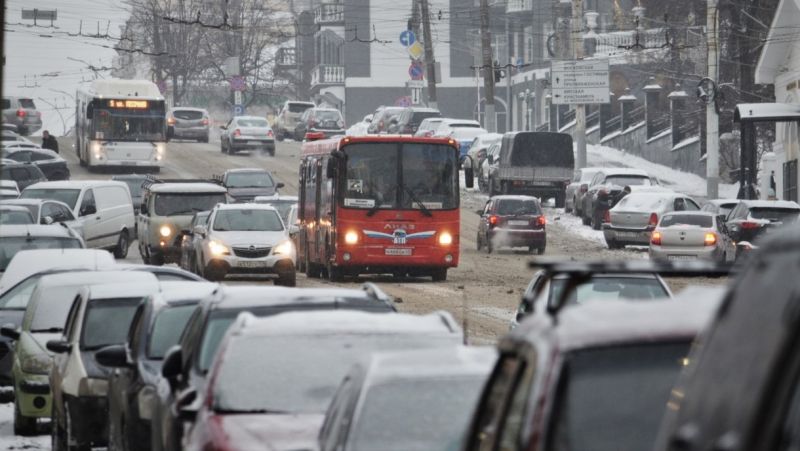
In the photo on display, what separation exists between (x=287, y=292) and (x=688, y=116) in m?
56.1

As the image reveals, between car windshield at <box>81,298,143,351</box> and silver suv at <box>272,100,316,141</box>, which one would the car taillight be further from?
silver suv at <box>272,100,316,141</box>

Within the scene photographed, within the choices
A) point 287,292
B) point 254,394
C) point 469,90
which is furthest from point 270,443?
point 469,90

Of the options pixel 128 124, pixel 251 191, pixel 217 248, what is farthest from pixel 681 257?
pixel 128 124

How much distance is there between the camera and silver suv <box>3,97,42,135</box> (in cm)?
8319

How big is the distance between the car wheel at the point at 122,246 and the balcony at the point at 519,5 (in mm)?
57732

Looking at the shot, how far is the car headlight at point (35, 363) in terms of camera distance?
15.4 metres

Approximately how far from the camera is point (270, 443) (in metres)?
7.79

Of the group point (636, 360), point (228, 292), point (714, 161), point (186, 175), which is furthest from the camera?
point (186, 175)

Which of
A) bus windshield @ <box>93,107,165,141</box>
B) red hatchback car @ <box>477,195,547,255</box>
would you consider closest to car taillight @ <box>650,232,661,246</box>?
red hatchback car @ <box>477,195,547,255</box>

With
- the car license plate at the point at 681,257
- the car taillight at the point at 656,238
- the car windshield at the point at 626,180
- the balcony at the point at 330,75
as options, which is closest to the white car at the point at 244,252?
the car license plate at the point at 681,257

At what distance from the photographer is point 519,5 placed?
9719cm

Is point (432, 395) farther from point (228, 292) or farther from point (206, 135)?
point (206, 135)

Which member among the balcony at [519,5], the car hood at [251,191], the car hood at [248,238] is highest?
the balcony at [519,5]

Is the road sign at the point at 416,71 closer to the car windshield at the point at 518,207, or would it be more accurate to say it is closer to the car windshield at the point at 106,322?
the car windshield at the point at 518,207
